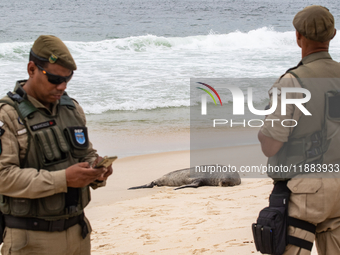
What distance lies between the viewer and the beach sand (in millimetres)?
4148

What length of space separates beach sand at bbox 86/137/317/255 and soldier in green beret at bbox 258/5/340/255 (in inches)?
57.3

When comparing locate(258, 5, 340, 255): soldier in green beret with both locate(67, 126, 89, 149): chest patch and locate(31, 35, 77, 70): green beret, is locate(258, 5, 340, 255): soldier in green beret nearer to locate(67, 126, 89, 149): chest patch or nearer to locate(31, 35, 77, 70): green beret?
locate(67, 126, 89, 149): chest patch

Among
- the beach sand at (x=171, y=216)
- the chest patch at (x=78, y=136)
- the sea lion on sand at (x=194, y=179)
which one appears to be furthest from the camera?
the sea lion on sand at (x=194, y=179)

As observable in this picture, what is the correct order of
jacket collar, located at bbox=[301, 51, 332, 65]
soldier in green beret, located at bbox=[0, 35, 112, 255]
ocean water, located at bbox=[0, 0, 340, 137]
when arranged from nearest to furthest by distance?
soldier in green beret, located at bbox=[0, 35, 112, 255]
jacket collar, located at bbox=[301, 51, 332, 65]
ocean water, located at bbox=[0, 0, 340, 137]

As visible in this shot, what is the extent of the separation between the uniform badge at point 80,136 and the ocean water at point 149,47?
26.5ft

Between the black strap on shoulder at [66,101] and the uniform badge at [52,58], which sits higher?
the uniform badge at [52,58]

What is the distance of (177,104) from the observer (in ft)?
42.5

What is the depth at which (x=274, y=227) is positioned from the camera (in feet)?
7.86

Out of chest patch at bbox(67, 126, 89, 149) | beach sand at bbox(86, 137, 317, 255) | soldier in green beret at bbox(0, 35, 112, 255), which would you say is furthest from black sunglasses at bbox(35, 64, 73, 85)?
beach sand at bbox(86, 137, 317, 255)

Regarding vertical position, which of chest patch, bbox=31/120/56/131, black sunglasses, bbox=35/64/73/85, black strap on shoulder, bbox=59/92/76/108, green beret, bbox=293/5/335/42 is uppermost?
green beret, bbox=293/5/335/42

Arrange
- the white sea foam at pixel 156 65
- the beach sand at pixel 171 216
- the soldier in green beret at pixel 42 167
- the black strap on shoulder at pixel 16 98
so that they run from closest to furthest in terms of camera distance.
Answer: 1. the soldier in green beret at pixel 42 167
2. the black strap on shoulder at pixel 16 98
3. the beach sand at pixel 171 216
4. the white sea foam at pixel 156 65

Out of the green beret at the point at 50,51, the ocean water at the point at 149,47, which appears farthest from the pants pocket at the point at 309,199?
the ocean water at the point at 149,47

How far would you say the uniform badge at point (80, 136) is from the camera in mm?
2320

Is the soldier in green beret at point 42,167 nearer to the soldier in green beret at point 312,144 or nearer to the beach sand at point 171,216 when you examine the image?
the soldier in green beret at point 312,144
